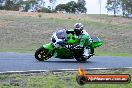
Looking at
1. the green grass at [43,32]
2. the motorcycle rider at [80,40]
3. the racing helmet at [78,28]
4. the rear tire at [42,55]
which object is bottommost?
the green grass at [43,32]

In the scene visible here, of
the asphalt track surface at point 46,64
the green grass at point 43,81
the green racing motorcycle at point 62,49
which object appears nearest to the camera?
the green grass at point 43,81

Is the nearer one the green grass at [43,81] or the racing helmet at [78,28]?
the green grass at [43,81]

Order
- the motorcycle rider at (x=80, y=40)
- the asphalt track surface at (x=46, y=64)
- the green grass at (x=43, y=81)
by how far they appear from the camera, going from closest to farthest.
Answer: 1. the green grass at (x=43, y=81)
2. the asphalt track surface at (x=46, y=64)
3. the motorcycle rider at (x=80, y=40)

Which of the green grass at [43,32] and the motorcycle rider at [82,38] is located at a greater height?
the motorcycle rider at [82,38]

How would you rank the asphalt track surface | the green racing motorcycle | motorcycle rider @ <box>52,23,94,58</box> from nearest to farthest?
the asphalt track surface < the green racing motorcycle < motorcycle rider @ <box>52,23,94,58</box>


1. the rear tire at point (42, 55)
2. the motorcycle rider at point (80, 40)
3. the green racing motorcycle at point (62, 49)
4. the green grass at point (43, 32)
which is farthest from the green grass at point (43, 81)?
the green grass at point (43, 32)

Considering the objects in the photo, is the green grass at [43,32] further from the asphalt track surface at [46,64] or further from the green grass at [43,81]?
the green grass at [43,81]

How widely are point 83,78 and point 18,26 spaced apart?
47.0m

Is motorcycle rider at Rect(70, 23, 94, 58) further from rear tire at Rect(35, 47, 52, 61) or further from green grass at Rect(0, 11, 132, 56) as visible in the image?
green grass at Rect(0, 11, 132, 56)

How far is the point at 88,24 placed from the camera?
57281mm

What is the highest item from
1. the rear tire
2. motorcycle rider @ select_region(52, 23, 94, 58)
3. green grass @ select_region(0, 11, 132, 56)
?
motorcycle rider @ select_region(52, 23, 94, 58)

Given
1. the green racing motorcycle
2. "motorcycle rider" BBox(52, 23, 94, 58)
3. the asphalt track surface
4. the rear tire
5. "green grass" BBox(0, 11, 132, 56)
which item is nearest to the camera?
the asphalt track surface

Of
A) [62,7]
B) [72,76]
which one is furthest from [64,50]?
[62,7]

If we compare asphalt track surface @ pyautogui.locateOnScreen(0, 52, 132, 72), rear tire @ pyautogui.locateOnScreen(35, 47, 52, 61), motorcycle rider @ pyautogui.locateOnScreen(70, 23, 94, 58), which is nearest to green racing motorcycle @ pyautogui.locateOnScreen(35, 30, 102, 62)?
rear tire @ pyautogui.locateOnScreen(35, 47, 52, 61)
